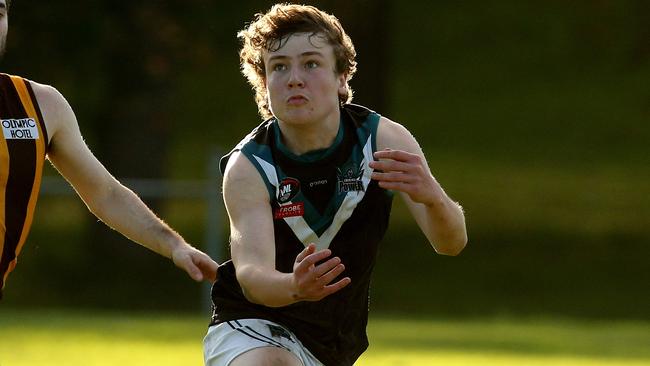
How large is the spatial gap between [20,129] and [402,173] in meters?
1.37

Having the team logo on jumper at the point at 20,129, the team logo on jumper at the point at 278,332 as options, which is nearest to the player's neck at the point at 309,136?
the team logo on jumper at the point at 278,332

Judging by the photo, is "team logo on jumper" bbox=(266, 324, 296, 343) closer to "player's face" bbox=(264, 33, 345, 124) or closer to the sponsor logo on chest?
the sponsor logo on chest

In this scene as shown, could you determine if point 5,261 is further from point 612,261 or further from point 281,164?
point 612,261

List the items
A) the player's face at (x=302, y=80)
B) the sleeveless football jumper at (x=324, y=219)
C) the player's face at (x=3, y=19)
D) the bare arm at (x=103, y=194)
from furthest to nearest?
the sleeveless football jumper at (x=324, y=219)
the player's face at (x=302, y=80)
the bare arm at (x=103, y=194)
the player's face at (x=3, y=19)

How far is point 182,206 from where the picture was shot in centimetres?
2766

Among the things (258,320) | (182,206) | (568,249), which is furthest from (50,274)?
(258,320)

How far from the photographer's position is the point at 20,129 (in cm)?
552

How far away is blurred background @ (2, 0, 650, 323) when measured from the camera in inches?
797

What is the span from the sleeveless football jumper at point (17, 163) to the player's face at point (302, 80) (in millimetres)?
879

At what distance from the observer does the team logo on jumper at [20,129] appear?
18.0ft

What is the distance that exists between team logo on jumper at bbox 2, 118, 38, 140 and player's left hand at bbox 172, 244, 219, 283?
0.68 m

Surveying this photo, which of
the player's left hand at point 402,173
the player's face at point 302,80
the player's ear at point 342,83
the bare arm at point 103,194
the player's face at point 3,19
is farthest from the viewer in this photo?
the player's ear at point 342,83

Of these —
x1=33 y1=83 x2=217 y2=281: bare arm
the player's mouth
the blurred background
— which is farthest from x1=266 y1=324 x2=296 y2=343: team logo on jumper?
the blurred background

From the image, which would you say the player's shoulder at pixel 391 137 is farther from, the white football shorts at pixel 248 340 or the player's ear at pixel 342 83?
the white football shorts at pixel 248 340
